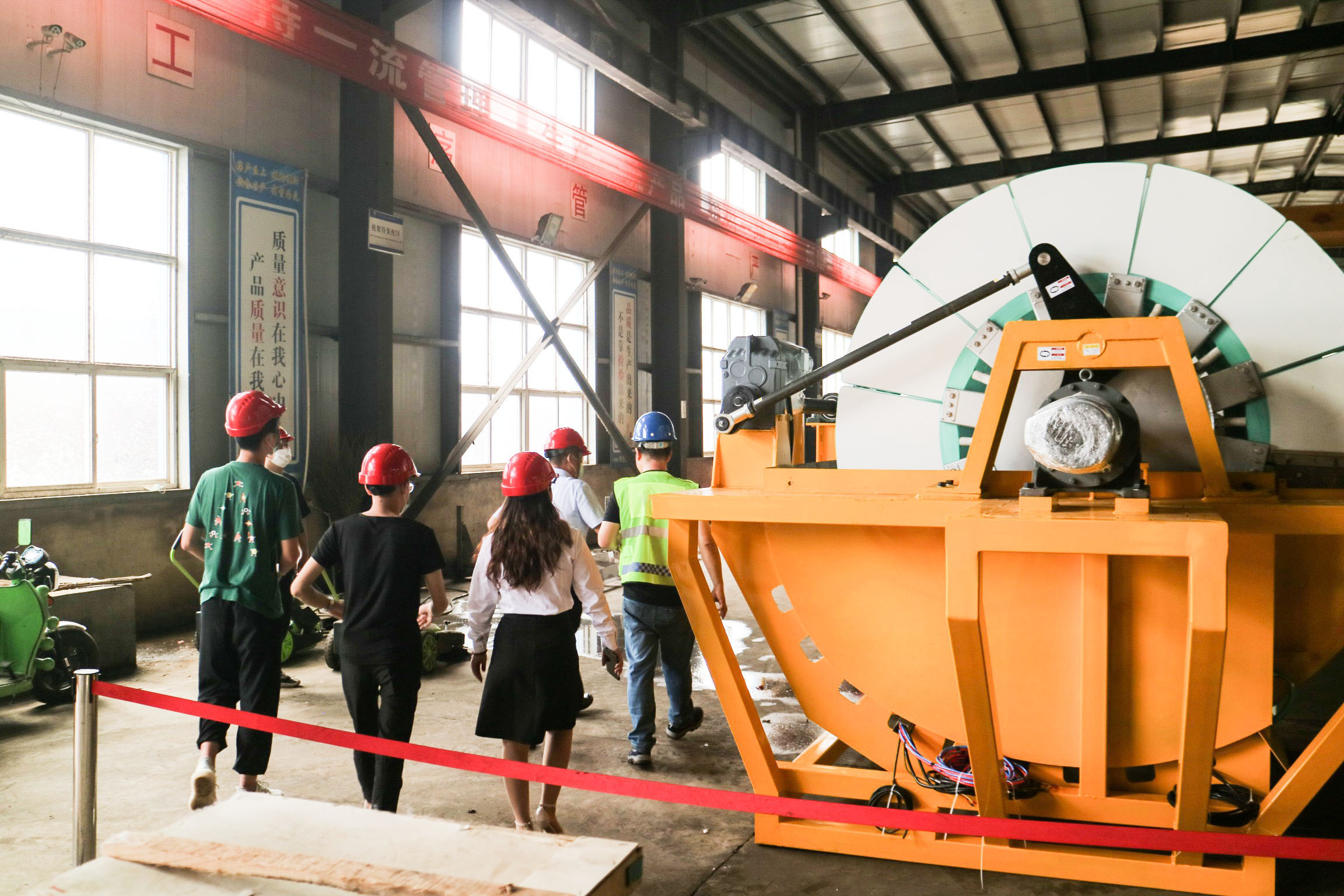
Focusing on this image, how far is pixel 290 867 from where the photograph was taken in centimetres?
202

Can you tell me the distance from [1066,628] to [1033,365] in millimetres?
868

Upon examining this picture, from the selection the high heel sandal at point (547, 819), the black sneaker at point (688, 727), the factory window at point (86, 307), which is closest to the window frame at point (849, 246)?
the factory window at point (86, 307)

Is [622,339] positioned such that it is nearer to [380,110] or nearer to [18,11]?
[380,110]

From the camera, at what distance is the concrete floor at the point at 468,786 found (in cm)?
314

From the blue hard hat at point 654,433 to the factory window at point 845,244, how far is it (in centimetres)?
1540

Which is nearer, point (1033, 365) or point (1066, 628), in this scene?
point (1033, 365)

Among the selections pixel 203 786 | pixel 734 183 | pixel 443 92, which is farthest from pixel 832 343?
pixel 203 786

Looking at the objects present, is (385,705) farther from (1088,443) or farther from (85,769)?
(1088,443)

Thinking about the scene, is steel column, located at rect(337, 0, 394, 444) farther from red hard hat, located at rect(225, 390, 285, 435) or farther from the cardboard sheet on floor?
the cardboard sheet on floor

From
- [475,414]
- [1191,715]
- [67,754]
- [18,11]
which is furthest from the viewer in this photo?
[475,414]

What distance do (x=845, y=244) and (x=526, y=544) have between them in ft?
61.6

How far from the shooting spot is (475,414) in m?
10.6

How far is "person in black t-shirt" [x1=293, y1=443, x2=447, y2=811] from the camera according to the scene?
337cm

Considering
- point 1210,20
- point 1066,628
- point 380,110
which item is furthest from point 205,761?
A: point 1210,20
